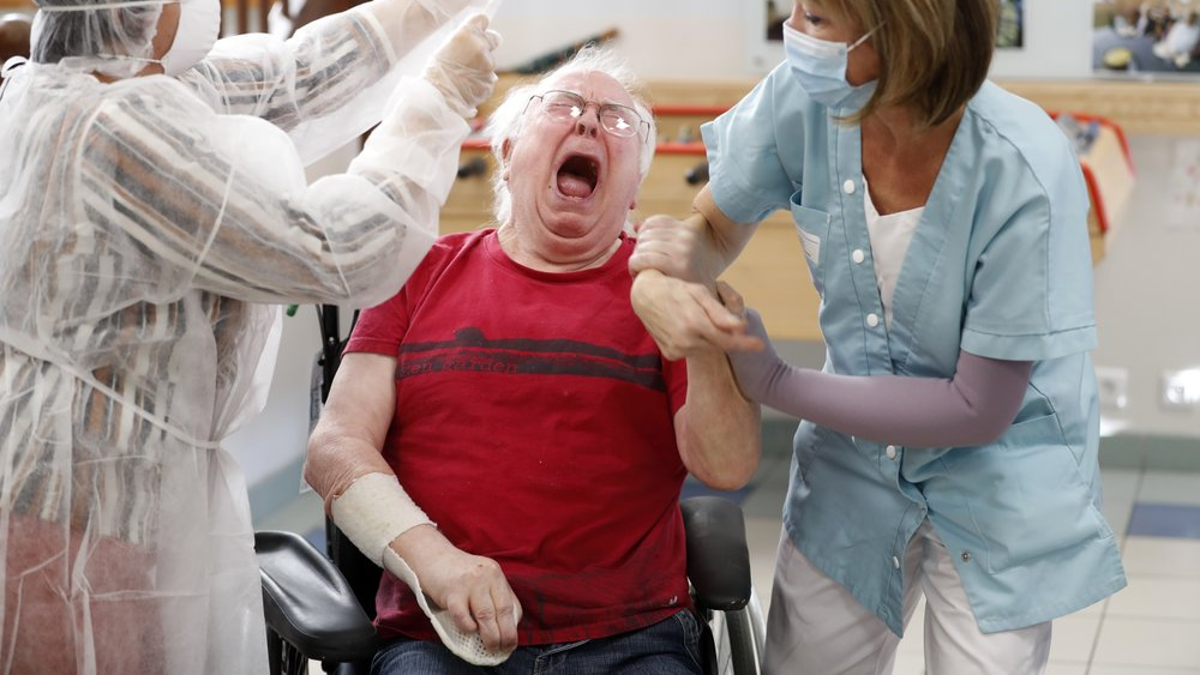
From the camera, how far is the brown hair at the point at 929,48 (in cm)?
163

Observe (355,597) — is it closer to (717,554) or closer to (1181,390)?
(717,554)

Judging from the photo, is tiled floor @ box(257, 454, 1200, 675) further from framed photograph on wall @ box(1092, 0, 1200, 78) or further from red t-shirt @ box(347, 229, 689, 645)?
red t-shirt @ box(347, 229, 689, 645)

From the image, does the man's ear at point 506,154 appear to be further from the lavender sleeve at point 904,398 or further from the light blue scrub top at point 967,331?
the lavender sleeve at point 904,398

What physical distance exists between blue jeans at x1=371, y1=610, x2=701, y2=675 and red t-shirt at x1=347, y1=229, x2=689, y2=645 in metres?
0.02

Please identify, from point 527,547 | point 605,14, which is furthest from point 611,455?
point 605,14

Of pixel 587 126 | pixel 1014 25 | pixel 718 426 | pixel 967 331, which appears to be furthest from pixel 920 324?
pixel 1014 25

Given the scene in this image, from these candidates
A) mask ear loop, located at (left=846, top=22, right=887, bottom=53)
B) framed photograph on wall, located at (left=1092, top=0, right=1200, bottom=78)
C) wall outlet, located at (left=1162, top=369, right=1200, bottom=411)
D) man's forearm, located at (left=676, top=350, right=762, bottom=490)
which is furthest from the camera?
wall outlet, located at (left=1162, top=369, right=1200, bottom=411)

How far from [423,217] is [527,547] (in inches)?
22.6

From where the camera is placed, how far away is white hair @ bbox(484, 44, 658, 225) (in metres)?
2.27

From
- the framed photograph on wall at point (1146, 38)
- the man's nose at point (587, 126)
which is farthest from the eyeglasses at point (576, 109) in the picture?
the framed photograph on wall at point (1146, 38)

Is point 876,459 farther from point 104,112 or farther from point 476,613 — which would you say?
point 104,112

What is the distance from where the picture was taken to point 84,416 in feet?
5.27

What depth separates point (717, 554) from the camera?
2.08m

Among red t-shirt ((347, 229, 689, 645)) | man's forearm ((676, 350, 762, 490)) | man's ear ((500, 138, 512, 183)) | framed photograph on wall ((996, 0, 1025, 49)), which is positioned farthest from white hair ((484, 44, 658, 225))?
framed photograph on wall ((996, 0, 1025, 49))
